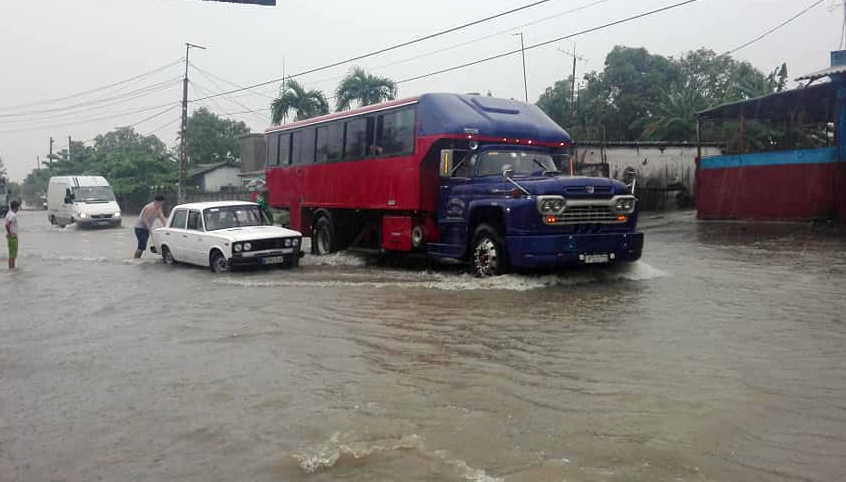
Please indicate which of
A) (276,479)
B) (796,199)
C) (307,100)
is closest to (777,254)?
(796,199)

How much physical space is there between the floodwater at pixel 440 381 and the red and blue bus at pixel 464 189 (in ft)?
2.35

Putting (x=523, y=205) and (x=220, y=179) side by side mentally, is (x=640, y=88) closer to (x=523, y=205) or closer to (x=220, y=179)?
(x=220, y=179)

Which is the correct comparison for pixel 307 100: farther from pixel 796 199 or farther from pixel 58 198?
pixel 796 199

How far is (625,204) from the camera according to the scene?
11.3 meters

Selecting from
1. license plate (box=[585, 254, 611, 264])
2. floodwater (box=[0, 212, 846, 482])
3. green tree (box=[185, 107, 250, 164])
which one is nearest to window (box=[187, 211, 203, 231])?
floodwater (box=[0, 212, 846, 482])

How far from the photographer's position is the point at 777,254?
1431cm

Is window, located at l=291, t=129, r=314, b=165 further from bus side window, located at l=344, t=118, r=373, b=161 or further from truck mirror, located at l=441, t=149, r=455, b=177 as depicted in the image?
truck mirror, located at l=441, t=149, r=455, b=177

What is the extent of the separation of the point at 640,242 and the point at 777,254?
14.5 feet

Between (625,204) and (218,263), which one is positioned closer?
(625,204)

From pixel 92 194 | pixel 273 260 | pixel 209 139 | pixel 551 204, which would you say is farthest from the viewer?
pixel 209 139

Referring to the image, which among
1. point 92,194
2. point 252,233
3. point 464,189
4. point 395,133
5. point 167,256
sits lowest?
point 167,256

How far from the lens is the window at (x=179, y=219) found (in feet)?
50.3

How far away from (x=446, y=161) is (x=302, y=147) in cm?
648

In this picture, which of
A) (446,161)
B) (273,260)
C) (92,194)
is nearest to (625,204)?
(446,161)
